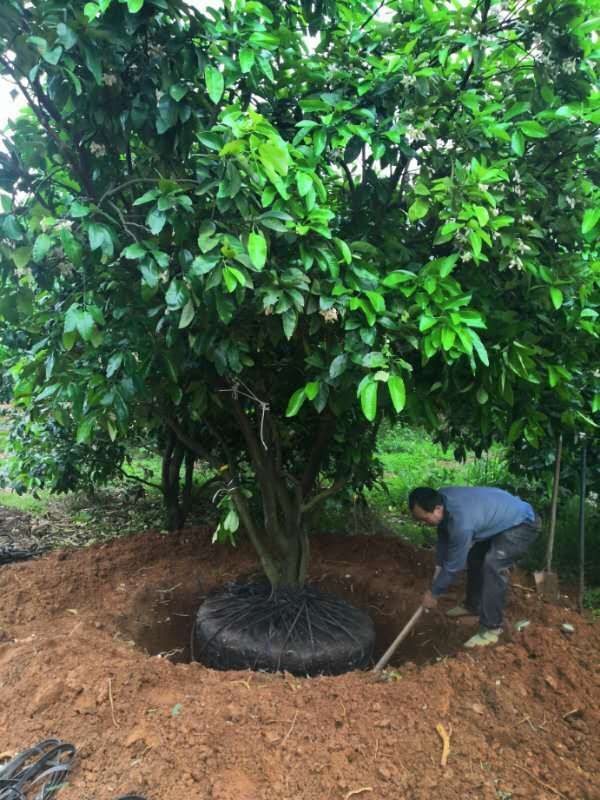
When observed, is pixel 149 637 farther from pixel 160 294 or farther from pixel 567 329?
pixel 567 329

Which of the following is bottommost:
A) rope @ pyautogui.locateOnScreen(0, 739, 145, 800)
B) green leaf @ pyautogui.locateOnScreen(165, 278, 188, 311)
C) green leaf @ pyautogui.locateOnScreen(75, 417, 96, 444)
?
rope @ pyautogui.locateOnScreen(0, 739, 145, 800)

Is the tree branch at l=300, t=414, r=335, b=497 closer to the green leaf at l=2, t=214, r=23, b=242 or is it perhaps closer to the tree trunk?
the tree trunk

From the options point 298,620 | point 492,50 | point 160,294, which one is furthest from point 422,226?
point 298,620

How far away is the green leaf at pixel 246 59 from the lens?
1982mm

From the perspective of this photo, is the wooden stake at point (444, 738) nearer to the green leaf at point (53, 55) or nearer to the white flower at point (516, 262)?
the white flower at point (516, 262)

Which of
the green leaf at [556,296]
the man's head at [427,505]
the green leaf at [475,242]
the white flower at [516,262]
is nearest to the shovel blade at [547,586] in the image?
the man's head at [427,505]

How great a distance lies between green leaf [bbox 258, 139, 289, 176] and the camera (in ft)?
5.88

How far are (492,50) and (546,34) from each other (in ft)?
1.04

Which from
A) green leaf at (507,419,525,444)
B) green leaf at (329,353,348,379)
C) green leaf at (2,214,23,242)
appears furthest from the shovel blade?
green leaf at (2,214,23,242)

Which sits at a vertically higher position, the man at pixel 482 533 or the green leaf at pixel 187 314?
the green leaf at pixel 187 314

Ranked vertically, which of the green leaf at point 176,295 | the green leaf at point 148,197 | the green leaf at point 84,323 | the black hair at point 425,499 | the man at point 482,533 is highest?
the green leaf at point 148,197

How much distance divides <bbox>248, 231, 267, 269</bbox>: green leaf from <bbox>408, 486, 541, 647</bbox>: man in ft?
6.73

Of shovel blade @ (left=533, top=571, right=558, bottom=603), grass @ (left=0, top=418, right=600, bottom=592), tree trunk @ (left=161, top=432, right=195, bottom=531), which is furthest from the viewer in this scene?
tree trunk @ (left=161, top=432, right=195, bottom=531)

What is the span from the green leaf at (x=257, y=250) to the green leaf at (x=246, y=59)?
0.62 meters
